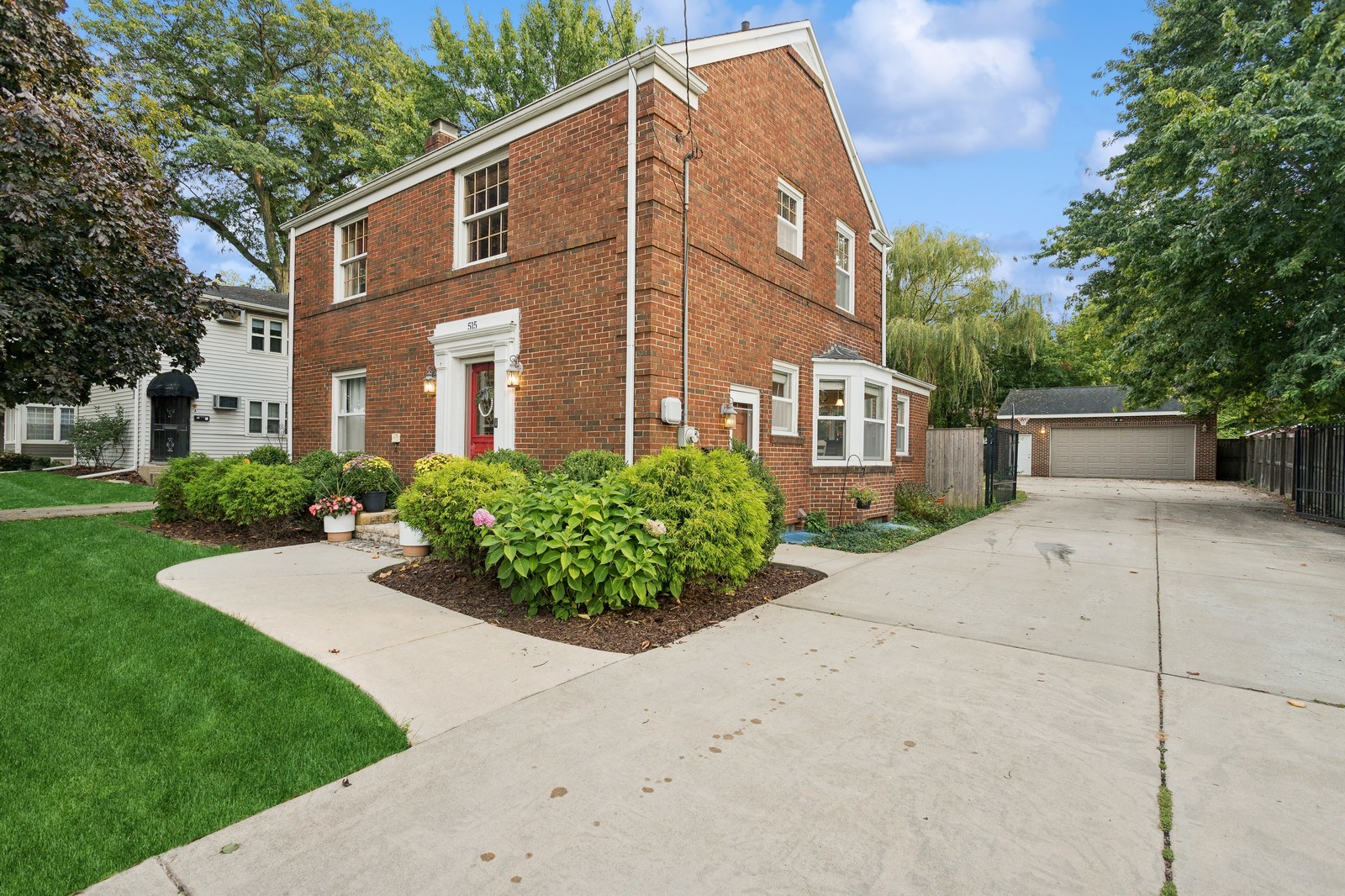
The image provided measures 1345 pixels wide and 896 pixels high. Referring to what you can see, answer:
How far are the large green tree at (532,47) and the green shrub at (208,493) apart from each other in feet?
54.2

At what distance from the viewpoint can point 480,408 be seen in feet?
31.1

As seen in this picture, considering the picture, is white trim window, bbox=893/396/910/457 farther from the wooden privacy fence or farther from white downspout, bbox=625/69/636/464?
white downspout, bbox=625/69/636/464

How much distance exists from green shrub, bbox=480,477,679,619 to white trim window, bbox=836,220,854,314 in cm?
840

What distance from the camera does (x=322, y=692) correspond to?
3.44m

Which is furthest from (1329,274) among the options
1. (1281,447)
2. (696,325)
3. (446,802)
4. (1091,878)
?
(446,802)

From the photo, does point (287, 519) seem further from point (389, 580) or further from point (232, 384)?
point (232, 384)

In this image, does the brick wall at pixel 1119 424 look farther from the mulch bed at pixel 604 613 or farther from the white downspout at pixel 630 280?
the mulch bed at pixel 604 613

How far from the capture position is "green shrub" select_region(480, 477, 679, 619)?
15.5ft

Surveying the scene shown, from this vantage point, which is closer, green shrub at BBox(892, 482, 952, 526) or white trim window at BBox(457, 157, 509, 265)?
white trim window at BBox(457, 157, 509, 265)

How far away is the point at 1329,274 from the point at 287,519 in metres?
17.7

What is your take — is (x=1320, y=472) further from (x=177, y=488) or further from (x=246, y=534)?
(x=177, y=488)

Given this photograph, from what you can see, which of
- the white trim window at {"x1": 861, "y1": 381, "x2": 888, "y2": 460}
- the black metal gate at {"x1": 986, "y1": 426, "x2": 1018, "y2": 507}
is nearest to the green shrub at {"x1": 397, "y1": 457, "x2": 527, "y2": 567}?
the white trim window at {"x1": 861, "y1": 381, "x2": 888, "y2": 460}

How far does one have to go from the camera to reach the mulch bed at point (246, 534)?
8.17 meters

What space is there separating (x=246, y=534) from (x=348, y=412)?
3.73 meters
